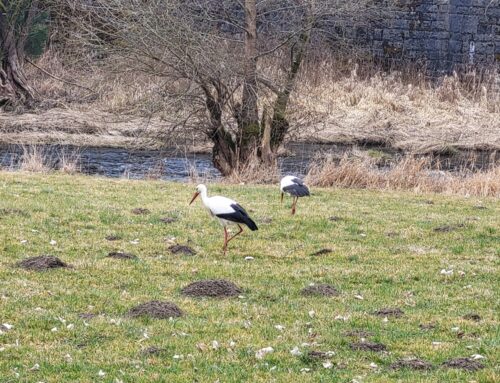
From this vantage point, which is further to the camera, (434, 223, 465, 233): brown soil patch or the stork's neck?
(434, 223, 465, 233): brown soil patch

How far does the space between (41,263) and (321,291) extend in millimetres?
2912

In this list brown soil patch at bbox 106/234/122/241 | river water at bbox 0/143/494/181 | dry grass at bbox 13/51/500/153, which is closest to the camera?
brown soil patch at bbox 106/234/122/241

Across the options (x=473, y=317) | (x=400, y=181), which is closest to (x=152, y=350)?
(x=473, y=317)

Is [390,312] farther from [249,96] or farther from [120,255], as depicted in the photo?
[249,96]

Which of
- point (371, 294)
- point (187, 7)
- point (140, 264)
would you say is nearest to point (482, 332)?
point (371, 294)

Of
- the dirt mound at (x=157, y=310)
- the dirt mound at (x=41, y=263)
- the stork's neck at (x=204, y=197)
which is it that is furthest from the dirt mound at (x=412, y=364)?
the stork's neck at (x=204, y=197)

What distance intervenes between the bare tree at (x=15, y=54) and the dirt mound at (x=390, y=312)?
23741 millimetres

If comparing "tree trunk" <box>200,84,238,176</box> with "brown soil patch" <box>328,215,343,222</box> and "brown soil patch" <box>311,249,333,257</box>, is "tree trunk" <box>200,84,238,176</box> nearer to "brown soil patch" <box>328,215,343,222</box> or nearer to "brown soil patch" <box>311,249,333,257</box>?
"brown soil patch" <box>328,215,343,222</box>

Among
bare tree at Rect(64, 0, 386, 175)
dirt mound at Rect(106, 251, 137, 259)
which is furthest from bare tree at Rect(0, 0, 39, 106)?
dirt mound at Rect(106, 251, 137, 259)

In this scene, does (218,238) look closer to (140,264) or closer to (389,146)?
(140,264)

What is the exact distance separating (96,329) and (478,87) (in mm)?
28026

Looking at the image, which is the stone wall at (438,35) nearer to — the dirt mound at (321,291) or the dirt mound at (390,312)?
the dirt mound at (321,291)

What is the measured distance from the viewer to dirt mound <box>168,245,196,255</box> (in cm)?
1143

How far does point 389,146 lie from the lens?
29.8m
